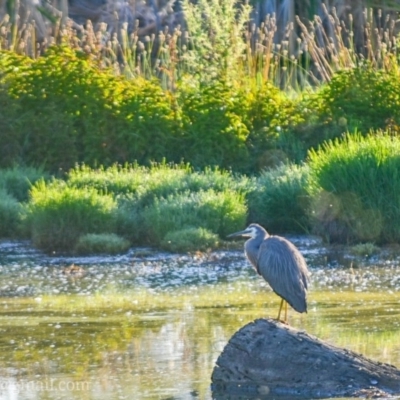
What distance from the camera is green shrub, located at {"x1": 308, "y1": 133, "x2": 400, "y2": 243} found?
12.4 meters

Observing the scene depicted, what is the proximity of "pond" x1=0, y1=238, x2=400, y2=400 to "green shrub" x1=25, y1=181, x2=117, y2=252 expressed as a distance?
Result: 270mm

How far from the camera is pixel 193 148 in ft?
48.8

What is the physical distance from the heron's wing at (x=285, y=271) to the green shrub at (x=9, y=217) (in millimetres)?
5904

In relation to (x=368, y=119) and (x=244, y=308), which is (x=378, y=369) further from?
(x=368, y=119)

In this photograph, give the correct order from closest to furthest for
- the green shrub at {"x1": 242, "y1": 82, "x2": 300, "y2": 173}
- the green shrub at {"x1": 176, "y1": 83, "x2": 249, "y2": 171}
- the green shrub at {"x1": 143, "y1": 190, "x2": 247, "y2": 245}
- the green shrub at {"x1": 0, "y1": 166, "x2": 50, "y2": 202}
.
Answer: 1. the green shrub at {"x1": 143, "y1": 190, "x2": 247, "y2": 245}
2. the green shrub at {"x1": 0, "y1": 166, "x2": 50, "y2": 202}
3. the green shrub at {"x1": 176, "y1": 83, "x2": 249, "y2": 171}
4. the green shrub at {"x1": 242, "y1": 82, "x2": 300, "y2": 173}

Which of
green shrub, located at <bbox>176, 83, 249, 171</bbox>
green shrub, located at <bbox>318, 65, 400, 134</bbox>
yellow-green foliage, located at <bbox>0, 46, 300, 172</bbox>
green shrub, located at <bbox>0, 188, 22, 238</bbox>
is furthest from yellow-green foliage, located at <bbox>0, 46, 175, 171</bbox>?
green shrub, located at <bbox>318, 65, 400, 134</bbox>

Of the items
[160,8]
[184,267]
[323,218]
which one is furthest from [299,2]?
[184,267]

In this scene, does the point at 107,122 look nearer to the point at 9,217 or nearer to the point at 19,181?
the point at 19,181

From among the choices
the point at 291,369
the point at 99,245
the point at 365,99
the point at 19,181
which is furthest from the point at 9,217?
the point at 291,369

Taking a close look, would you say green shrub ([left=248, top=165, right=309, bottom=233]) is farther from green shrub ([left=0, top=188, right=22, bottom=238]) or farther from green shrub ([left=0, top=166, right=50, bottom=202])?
green shrub ([left=0, top=166, right=50, bottom=202])

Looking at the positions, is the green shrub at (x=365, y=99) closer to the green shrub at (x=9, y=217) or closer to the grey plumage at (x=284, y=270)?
the green shrub at (x=9, y=217)

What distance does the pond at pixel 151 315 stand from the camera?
7.04m

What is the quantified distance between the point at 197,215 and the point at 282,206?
1.01 meters

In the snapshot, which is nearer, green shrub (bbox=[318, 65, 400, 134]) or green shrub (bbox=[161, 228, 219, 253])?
green shrub (bbox=[161, 228, 219, 253])
